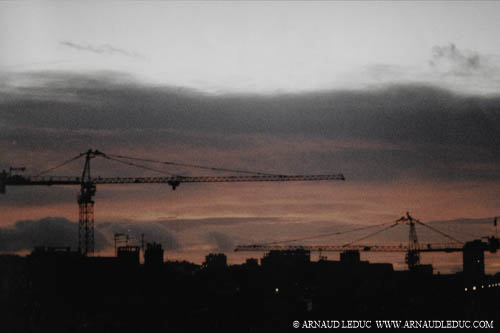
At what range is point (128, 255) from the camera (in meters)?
138

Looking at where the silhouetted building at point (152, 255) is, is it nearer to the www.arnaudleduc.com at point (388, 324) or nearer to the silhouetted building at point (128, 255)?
the silhouetted building at point (128, 255)

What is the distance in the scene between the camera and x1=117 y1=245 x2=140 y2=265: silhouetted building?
5325 inches

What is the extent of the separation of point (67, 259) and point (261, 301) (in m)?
30.9

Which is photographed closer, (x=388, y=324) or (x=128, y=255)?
(x=388, y=324)

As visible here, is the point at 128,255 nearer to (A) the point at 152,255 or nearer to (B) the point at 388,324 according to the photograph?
(A) the point at 152,255

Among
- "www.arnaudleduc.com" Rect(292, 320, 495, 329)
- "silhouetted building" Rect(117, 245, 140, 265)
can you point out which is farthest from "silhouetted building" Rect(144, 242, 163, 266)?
"www.arnaudleduc.com" Rect(292, 320, 495, 329)

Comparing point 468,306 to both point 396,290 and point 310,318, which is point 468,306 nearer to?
point 396,290

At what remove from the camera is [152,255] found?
143m

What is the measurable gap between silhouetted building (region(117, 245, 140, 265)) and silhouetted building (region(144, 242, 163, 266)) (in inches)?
87.9

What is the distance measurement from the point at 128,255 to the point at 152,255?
6.01m

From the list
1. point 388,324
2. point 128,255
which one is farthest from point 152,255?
point 388,324

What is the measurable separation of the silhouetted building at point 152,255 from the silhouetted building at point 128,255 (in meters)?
2.23

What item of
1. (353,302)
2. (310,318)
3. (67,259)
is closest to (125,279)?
(67,259)

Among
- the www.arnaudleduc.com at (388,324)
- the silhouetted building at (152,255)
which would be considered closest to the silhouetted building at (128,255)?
the silhouetted building at (152,255)
